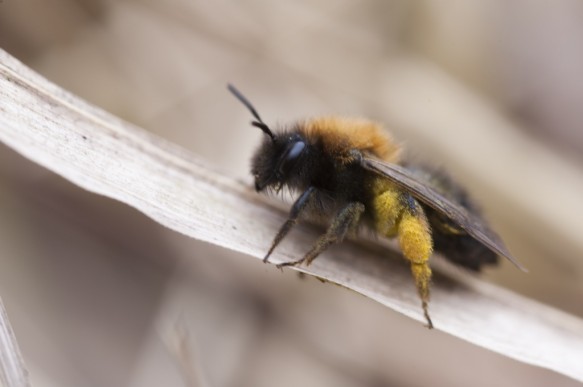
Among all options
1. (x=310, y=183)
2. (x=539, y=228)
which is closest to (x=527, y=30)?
(x=539, y=228)

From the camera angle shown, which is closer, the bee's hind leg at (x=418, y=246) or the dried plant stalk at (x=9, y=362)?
the dried plant stalk at (x=9, y=362)

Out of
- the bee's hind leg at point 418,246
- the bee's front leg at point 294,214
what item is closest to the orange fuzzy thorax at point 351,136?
the bee's front leg at point 294,214

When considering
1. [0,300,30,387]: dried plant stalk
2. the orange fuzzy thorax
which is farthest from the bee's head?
[0,300,30,387]: dried plant stalk

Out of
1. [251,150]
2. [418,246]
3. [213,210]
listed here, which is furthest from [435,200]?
[251,150]

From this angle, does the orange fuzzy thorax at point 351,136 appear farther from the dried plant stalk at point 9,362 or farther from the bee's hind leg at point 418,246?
the dried plant stalk at point 9,362

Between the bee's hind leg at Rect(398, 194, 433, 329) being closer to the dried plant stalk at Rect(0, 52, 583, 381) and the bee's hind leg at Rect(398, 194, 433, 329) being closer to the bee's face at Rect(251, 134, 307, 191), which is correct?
the dried plant stalk at Rect(0, 52, 583, 381)

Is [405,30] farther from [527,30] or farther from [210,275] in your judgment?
[210,275]

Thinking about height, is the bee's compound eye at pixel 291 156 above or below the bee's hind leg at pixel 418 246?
above
